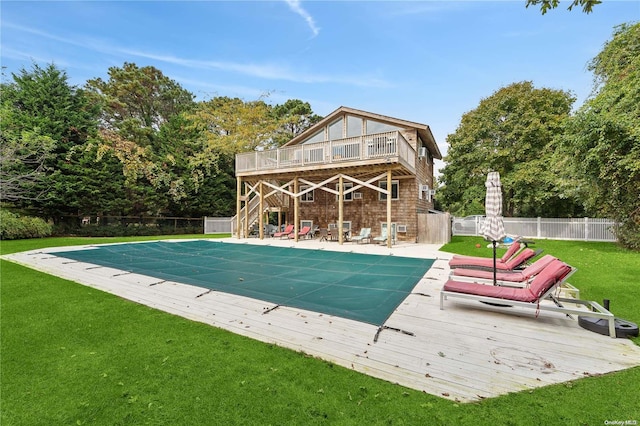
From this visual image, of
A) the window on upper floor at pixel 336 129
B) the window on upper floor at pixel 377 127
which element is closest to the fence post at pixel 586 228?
the window on upper floor at pixel 377 127

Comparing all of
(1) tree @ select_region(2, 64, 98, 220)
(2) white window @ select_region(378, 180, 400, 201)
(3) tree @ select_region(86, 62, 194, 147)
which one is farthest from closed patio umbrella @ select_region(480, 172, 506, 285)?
(3) tree @ select_region(86, 62, 194, 147)

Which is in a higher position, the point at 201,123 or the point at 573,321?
the point at 201,123

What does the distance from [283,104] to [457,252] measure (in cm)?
2529

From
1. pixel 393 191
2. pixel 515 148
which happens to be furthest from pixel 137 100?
pixel 515 148

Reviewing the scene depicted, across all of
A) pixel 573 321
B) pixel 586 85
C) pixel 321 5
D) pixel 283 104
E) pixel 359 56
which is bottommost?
pixel 573 321

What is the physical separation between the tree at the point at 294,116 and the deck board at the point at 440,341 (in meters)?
26.0

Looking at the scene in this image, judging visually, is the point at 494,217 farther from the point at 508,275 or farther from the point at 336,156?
the point at 336,156

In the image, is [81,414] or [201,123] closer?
[81,414]

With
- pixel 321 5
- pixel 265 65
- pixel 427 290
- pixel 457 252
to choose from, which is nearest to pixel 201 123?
pixel 265 65

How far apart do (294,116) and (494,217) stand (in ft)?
86.8

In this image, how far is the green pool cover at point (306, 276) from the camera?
5199 mm

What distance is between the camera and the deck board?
2.76 metres

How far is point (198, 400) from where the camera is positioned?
7.98 ft

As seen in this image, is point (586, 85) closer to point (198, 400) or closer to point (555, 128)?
point (555, 128)
